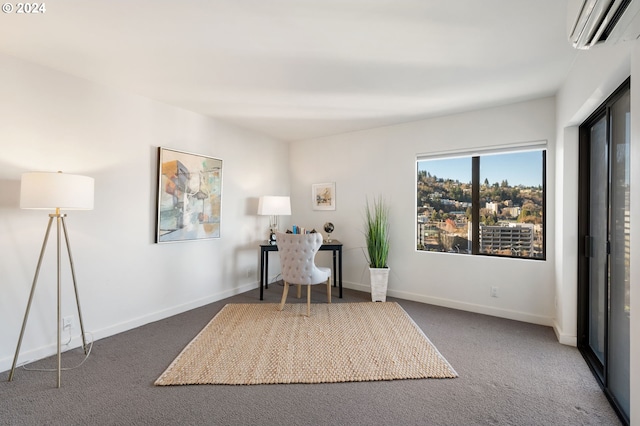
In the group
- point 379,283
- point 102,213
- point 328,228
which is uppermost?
point 102,213

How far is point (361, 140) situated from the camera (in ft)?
14.0

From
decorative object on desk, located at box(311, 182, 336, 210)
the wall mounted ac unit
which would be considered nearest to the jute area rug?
decorative object on desk, located at box(311, 182, 336, 210)

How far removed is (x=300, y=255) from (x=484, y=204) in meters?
2.30

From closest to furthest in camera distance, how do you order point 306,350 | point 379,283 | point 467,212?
point 306,350
point 467,212
point 379,283

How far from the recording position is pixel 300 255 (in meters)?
3.25

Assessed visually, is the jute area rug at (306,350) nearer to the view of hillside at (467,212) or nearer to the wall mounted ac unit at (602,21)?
the view of hillside at (467,212)

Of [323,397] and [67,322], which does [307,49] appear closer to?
[323,397]

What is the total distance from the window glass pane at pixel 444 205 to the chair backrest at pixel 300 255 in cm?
153

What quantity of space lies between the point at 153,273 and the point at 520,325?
3.94 m

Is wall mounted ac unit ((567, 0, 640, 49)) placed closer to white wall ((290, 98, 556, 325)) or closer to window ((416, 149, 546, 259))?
white wall ((290, 98, 556, 325))

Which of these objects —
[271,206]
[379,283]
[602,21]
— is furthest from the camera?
[271,206]

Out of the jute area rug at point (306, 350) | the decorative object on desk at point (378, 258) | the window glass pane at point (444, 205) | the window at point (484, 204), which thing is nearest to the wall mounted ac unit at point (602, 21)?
the jute area rug at point (306, 350)

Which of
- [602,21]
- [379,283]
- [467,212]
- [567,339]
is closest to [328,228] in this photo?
[379,283]

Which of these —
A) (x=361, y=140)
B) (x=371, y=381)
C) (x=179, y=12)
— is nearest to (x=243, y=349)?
(x=371, y=381)
